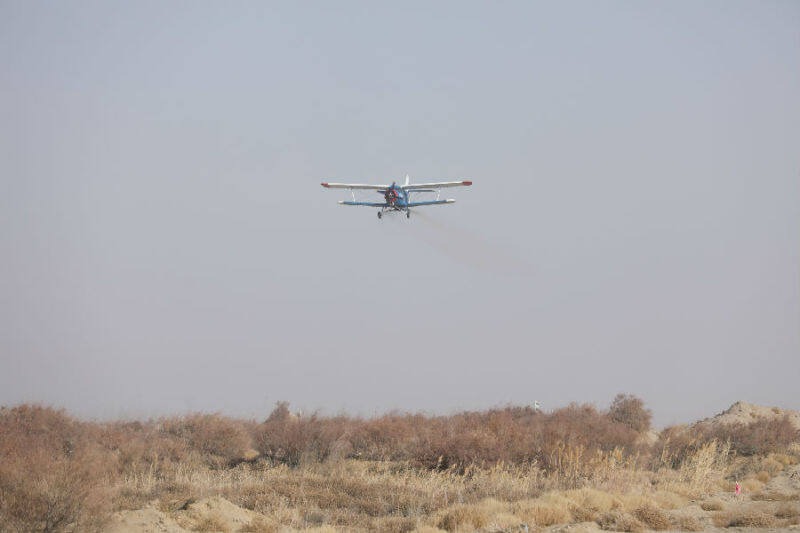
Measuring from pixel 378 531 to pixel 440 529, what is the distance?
142cm

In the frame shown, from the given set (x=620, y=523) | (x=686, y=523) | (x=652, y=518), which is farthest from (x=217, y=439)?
(x=686, y=523)

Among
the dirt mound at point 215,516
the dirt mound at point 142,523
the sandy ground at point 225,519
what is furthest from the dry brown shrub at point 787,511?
the dirt mound at point 142,523

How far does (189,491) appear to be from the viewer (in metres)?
21.5

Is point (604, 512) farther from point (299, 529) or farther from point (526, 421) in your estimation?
point (526, 421)

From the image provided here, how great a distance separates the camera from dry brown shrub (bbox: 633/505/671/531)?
19547 mm

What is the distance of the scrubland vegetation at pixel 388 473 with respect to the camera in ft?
58.4

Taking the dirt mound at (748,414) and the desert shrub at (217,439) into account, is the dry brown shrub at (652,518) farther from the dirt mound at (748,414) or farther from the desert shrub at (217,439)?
the dirt mound at (748,414)

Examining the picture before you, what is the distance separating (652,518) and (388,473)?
35.7ft

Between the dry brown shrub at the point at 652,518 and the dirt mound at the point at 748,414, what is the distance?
27717 mm

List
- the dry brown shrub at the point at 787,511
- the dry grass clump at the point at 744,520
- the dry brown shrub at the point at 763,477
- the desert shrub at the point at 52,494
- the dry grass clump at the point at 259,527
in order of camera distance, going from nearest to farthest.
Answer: the desert shrub at the point at 52,494 → the dry grass clump at the point at 259,527 → the dry grass clump at the point at 744,520 → the dry brown shrub at the point at 787,511 → the dry brown shrub at the point at 763,477

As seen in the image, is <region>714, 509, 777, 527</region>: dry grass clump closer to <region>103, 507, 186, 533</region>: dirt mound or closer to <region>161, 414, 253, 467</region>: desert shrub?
<region>103, 507, 186, 533</region>: dirt mound

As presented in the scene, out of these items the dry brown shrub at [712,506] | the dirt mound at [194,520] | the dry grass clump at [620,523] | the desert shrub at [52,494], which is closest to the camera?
the desert shrub at [52,494]

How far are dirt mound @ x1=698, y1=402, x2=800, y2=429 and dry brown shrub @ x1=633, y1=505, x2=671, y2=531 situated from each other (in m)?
27.7

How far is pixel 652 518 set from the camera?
774 inches
